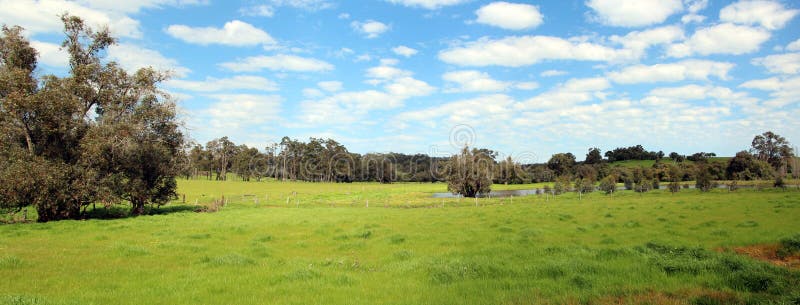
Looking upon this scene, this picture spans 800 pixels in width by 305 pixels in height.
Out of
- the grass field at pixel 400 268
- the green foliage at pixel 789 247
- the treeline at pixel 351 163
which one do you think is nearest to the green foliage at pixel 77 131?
the grass field at pixel 400 268

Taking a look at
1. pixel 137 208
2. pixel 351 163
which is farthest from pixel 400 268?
pixel 351 163

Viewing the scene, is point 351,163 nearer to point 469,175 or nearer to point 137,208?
point 469,175

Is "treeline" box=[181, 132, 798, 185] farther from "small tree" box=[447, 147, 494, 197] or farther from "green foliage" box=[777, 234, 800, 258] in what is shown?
"green foliage" box=[777, 234, 800, 258]

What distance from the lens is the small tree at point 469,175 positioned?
262 ft

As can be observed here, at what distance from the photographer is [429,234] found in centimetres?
2280

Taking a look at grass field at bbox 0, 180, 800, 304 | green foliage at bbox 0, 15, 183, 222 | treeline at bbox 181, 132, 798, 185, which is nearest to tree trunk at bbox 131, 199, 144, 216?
green foliage at bbox 0, 15, 183, 222

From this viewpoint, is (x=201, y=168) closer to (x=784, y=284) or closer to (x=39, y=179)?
(x=39, y=179)

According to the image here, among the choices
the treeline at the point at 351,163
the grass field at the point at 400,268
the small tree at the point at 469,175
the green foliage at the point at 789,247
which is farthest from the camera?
the treeline at the point at 351,163

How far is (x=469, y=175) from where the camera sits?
7988 centimetres

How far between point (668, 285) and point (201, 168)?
601 ft

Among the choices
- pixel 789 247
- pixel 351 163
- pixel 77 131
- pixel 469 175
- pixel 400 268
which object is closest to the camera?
pixel 400 268

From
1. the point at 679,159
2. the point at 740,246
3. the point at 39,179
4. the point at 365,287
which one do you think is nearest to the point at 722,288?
the point at 365,287

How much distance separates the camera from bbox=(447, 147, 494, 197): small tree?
79812mm

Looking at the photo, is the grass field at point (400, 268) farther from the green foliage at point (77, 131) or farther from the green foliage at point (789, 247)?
the green foliage at point (77, 131)
